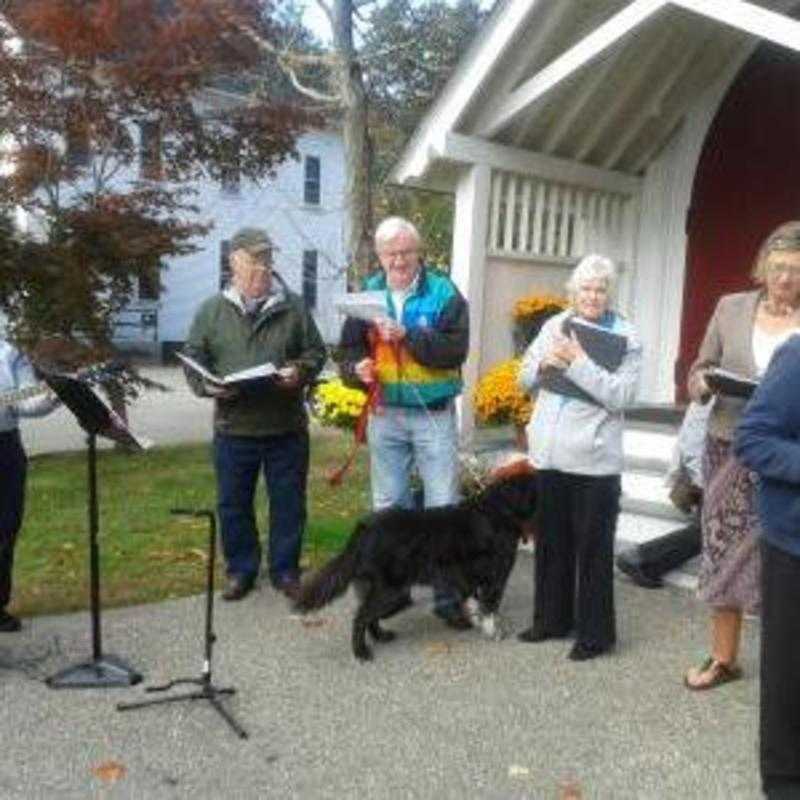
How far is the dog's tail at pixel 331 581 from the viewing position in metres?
5.54

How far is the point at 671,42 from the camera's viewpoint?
30.2 feet

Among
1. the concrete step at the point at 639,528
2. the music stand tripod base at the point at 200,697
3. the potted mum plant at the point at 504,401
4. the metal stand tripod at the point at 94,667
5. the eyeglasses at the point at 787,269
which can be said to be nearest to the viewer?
the eyeglasses at the point at 787,269

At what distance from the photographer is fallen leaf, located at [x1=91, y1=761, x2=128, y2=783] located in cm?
428

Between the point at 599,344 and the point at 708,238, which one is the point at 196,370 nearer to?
the point at 599,344

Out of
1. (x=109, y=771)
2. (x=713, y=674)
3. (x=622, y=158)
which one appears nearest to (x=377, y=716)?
(x=109, y=771)

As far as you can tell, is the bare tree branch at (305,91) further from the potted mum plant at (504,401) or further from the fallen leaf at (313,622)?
the fallen leaf at (313,622)

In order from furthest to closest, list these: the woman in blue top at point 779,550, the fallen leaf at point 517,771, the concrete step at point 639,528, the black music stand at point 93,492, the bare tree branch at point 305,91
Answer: the bare tree branch at point 305,91 < the concrete step at point 639,528 < the black music stand at point 93,492 < the fallen leaf at point 517,771 < the woman in blue top at point 779,550

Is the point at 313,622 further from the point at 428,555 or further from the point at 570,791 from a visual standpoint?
the point at 570,791

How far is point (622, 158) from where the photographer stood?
10219 millimetres

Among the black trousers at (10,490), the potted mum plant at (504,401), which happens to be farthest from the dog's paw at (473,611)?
the potted mum plant at (504,401)

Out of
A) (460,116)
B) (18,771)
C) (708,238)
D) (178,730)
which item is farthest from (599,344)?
(708,238)

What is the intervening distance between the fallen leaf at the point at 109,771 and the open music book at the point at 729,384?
2631 mm

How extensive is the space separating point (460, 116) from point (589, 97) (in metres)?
1.18

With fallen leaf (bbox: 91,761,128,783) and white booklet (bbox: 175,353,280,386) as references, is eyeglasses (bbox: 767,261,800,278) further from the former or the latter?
fallen leaf (bbox: 91,761,128,783)
